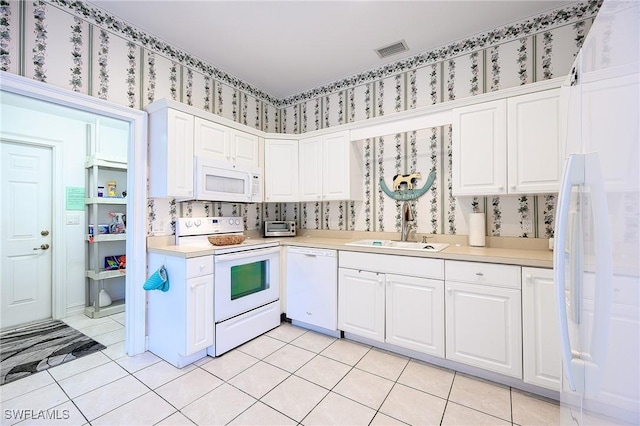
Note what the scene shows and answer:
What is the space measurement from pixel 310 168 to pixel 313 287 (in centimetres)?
135

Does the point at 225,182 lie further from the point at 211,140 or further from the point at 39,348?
the point at 39,348

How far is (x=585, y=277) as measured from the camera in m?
0.78

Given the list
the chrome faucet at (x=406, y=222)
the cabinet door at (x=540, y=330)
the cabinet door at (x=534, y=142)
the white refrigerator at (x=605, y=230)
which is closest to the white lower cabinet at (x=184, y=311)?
the chrome faucet at (x=406, y=222)

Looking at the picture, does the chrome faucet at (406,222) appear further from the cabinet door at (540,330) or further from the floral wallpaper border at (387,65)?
the floral wallpaper border at (387,65)

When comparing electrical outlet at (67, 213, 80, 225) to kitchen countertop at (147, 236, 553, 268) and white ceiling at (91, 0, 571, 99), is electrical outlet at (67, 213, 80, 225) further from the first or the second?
white ceiling at (91, 0, 571, 99)

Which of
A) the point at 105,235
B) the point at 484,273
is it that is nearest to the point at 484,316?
the point at 484,273

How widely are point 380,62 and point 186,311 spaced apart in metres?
3.05

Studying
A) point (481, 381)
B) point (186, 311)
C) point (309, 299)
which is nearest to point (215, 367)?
point (186, 311)

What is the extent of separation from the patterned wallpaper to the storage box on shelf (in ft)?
4.57

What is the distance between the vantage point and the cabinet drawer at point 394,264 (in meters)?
2.15

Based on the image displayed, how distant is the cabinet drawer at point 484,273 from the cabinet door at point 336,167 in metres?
1.32

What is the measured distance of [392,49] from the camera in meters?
2.81

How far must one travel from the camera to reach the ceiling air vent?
2.73 metres

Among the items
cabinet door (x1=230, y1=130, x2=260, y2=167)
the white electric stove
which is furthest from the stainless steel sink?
cabinet door (x1=230, y1=130, x2=260, y2=167)
